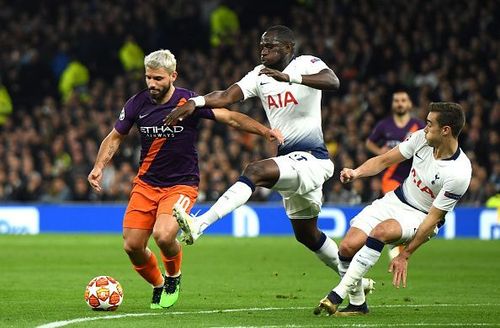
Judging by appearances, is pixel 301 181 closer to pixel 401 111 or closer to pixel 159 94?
pixel 159 94

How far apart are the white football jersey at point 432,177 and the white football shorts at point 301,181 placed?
749 mm

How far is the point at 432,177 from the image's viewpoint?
9.73m

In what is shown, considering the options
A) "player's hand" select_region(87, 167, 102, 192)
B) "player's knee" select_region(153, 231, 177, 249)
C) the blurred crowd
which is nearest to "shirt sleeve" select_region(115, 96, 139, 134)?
"player's hand" select_region(87, 167, 102, 192)

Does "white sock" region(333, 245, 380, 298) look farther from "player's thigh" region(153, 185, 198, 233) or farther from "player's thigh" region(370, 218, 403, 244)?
"player's thigh" region(153, 185, 198, 233)

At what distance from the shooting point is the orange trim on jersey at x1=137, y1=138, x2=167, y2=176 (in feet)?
34.3

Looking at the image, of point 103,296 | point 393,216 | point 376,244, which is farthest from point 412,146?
point 103,296

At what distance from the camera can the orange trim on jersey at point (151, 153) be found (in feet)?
34.3

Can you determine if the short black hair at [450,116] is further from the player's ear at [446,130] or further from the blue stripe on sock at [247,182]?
the blue stripe on sock at [247,182]

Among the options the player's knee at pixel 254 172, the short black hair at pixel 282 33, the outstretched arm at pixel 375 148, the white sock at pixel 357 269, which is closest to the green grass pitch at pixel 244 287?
the white sock at pixel 357 269

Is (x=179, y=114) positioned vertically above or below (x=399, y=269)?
above

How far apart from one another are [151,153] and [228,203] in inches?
56.8

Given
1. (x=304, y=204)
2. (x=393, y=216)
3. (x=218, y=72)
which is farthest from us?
(x=218, y=72)

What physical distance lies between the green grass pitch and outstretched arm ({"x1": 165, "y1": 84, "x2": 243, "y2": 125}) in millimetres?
1734

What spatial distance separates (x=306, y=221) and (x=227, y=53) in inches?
672
